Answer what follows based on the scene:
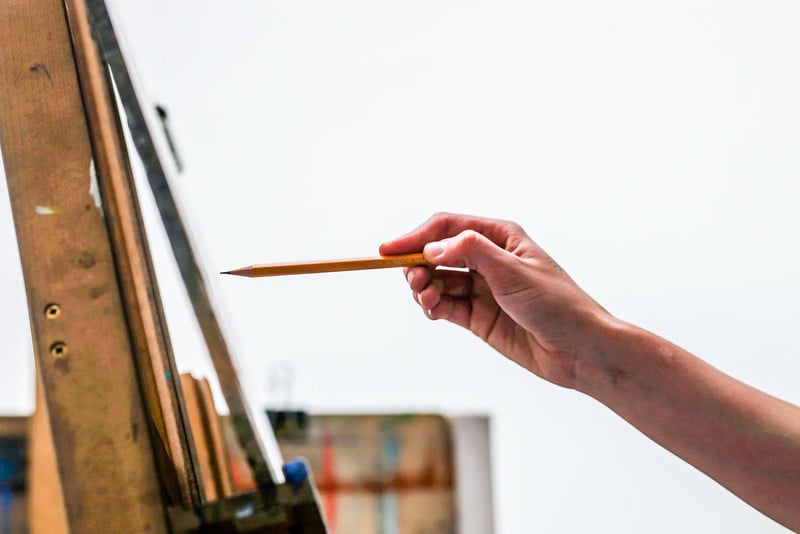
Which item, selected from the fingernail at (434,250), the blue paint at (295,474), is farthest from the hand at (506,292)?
the blue paint at (295,474)

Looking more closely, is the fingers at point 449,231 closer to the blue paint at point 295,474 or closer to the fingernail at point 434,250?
the fingernail at point 434,250

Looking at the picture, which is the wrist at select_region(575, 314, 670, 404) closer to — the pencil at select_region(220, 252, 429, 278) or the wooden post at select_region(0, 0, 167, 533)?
the pencil at select_region(220, 252, 429, 278)

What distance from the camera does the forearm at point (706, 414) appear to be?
560 millimetres

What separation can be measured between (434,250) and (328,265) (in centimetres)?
9

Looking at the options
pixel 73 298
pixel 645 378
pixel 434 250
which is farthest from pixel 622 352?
pixel 73 298

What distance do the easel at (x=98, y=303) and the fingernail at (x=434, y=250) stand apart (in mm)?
234

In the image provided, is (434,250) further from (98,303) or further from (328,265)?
(98,303)

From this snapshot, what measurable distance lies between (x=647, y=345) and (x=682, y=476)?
3.94 feet

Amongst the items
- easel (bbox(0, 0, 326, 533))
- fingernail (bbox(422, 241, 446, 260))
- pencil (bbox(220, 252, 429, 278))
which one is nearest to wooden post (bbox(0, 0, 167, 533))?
easel (bbox(0, 0, 326, 533))

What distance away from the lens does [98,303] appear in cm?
38

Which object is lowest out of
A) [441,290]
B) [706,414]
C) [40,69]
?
[706,414]

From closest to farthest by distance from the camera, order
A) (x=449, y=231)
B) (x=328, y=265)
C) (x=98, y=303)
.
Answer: (x=98, y=303) → (x=328, y=265) → (x=449, y=231)

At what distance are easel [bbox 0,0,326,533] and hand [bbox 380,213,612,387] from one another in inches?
9.9

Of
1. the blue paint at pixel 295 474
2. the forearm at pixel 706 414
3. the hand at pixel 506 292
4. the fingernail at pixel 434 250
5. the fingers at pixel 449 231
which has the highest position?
the fingers at pixel 449 231
